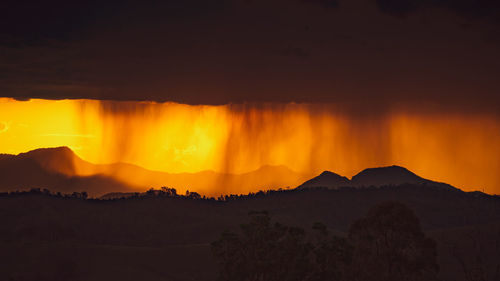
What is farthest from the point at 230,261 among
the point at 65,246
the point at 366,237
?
the point at 65,246

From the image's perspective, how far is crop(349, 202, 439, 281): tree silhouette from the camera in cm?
8950

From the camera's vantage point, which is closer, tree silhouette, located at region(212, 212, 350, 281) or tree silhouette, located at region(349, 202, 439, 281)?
tree silhouette, located at region(212, 212, 350, 281)

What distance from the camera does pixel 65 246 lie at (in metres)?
190

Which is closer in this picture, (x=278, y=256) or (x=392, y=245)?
(x=278, y=256)

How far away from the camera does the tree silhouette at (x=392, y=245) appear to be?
89500mm

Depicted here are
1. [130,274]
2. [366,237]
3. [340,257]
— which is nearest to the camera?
[340,257]

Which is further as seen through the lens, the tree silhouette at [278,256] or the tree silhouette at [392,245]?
the tree silhouette at [392,245]

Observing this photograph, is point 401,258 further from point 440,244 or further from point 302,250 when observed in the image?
point 440,244

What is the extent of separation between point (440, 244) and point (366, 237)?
369 feet

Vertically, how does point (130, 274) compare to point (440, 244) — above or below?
below

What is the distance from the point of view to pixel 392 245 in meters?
92.1

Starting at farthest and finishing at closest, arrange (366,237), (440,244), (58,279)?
(440,244)
(58,279)
(366,237)

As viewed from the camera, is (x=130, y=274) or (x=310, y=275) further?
(x=130, y=274)

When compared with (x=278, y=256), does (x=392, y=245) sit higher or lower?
higher
